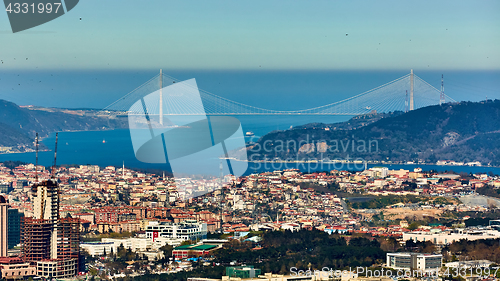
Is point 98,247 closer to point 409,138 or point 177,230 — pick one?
point 177,230

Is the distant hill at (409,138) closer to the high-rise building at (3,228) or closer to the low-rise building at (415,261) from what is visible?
the high-rise building at (3,228)

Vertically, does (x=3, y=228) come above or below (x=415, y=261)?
above

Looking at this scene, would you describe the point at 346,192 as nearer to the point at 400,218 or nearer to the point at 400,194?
the point at 400,194

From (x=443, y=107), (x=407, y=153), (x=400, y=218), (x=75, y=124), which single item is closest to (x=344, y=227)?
(x=400, y=218)

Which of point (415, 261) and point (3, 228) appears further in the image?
point (3, 228)

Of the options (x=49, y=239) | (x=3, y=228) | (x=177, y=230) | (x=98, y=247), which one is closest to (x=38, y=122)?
(x=177, y=230)

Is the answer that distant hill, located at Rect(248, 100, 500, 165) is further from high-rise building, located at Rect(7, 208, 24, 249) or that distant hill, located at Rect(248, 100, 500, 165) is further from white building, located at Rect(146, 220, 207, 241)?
high-rise building, located at Rect(7, 208, 24, 249)

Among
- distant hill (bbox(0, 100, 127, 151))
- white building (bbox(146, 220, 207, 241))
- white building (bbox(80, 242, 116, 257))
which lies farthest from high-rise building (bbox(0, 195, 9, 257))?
distant hill (bbox(0, 100, 127, 151))
